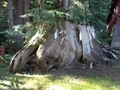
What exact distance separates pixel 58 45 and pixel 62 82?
200cm

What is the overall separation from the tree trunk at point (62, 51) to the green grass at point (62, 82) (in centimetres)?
59

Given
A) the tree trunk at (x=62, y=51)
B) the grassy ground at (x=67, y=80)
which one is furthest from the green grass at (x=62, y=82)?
the tree trunk at (x=62, y=51)

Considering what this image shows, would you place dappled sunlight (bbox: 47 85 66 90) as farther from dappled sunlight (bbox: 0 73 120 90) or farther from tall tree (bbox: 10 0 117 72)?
tall tree (bbox: 10 0 117 72)

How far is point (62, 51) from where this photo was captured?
8.79 meters

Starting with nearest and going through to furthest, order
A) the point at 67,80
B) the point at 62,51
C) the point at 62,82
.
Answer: the point at 62,82 < the point at 67,80 < the point at 62,51

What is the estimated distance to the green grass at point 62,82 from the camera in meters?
6.75

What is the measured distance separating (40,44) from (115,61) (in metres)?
3.45

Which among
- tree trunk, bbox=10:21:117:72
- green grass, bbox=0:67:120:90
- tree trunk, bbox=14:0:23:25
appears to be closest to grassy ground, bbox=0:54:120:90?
green grass, bbox=0:67:120:90

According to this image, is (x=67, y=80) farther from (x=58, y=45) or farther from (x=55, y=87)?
(x=58, y=45)

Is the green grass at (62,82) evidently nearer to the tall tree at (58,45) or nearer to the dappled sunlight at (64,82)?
Result: the dappled sunlight at (64,82)


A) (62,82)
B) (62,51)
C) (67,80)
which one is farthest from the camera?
(62,51)

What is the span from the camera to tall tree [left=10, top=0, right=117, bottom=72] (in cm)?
841

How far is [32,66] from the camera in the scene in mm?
8742

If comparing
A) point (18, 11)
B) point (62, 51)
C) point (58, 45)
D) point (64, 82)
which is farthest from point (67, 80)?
point (18, 11)
